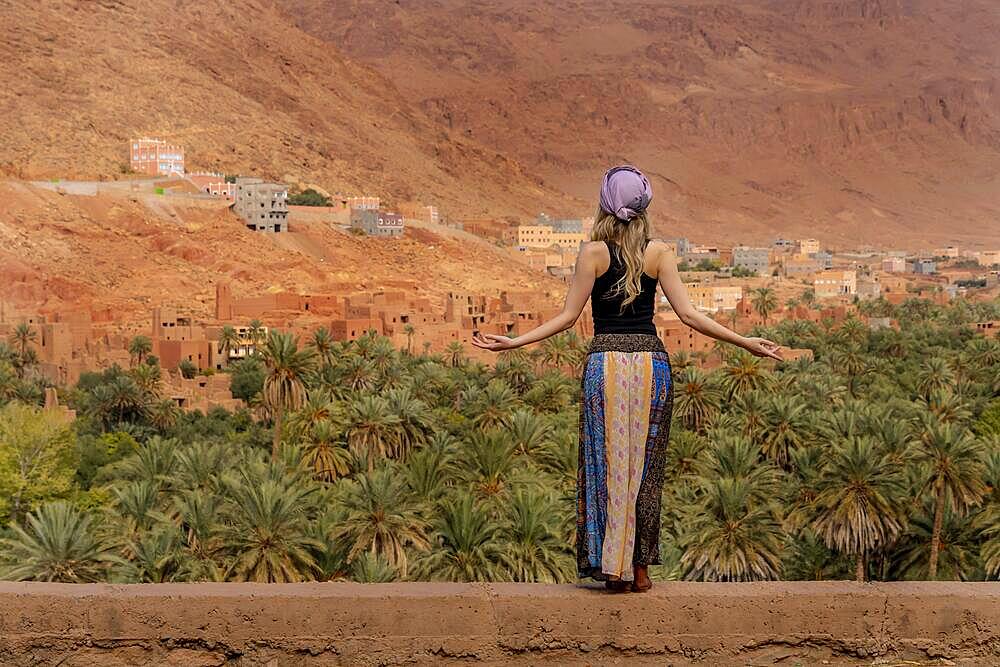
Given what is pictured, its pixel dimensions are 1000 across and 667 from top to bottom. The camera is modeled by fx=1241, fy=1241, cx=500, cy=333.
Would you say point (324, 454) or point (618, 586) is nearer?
point (618, 586)

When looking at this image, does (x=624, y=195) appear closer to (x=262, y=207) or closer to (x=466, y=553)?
(x=466, y=553)

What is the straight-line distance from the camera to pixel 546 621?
439 centimetres

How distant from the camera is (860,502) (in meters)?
14.8

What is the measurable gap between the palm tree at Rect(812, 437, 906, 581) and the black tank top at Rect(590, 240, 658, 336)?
36.5 ft

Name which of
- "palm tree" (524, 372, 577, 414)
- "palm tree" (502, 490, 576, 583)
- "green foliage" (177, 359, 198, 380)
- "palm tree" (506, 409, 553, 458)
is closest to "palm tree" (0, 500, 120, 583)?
"palm tree" (502, 490, 576, 583)

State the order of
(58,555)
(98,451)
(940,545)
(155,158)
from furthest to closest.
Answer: (155,158)
(98,451)
(940,545)
(58,555)

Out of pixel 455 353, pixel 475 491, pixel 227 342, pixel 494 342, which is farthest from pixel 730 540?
pixel 227 342

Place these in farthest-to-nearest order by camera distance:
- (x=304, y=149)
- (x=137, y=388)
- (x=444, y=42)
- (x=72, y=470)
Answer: (x=444, y=42) < (x=304, y=149) < (x=137, y=388) < (x=72, y=470)

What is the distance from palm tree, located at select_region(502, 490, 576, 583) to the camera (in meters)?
12.7

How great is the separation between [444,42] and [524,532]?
5949 inches

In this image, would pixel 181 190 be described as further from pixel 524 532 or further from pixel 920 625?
pixel 920 625

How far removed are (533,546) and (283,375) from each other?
992 cm

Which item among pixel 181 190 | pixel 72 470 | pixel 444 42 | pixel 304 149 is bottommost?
pixel 72 470

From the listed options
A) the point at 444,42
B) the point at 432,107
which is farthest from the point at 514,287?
the point at 444,42
